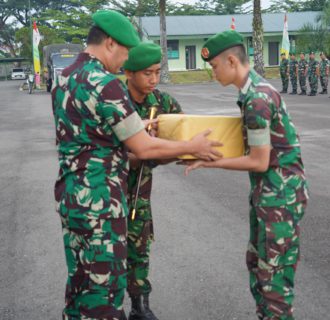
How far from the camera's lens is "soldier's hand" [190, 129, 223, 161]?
289 cm

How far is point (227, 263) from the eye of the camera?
4770mm

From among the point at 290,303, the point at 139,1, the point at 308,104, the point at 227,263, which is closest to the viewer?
the point at 290,303

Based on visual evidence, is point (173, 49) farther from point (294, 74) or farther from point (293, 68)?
point (294, 74)

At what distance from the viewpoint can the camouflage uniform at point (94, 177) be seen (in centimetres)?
273

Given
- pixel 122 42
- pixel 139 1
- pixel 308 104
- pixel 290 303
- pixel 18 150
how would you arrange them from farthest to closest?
pixel 139 1, pixel 308 104, pixel 18 150, pixel 290 303, pixel 122 42

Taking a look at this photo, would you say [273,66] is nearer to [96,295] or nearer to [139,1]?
[139,1]

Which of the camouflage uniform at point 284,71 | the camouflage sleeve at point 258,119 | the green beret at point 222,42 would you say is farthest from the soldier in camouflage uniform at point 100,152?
the camouflage uniform at point 284,71

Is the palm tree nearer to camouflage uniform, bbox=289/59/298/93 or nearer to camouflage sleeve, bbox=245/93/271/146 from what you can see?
camouflage uniform, bbox=289/59/298/93

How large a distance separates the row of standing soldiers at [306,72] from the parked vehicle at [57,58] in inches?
443

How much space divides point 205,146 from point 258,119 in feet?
A: 1.05

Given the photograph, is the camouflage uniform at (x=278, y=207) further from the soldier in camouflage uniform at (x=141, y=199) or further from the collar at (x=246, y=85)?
the soldier in camouflage uniform at (x=141, y=199)

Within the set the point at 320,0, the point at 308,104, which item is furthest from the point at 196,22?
the point at 308,104

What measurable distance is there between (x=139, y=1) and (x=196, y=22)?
8.38 m

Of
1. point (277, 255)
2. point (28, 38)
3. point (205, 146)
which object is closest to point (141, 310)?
point (277, 255)
